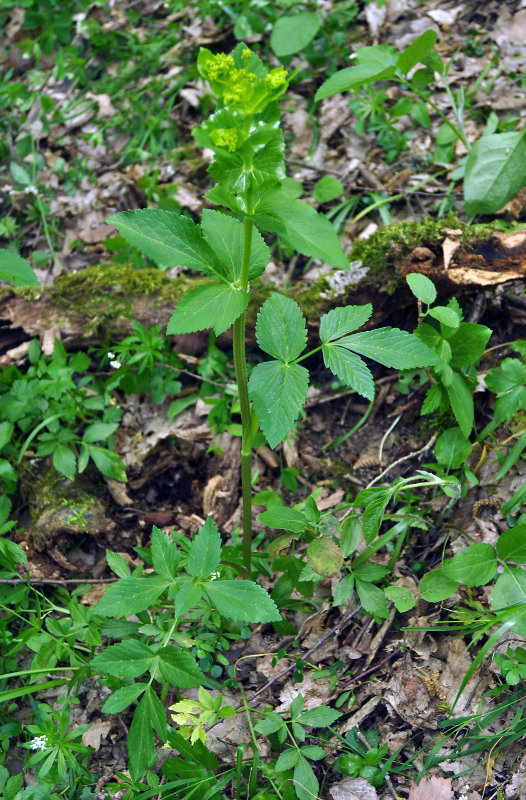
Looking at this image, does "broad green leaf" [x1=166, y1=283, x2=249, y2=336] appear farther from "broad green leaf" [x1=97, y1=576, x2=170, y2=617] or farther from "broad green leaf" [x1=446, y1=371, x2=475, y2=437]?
"broad green leaf" [x1=446, y1=371, x2=475, y2=437]

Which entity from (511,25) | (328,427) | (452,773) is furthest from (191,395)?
(511,25)

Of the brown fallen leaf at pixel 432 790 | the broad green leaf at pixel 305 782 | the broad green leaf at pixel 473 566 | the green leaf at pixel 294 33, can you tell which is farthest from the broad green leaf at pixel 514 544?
the green leaf at pixel 294 33

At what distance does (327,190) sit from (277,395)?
2182mm

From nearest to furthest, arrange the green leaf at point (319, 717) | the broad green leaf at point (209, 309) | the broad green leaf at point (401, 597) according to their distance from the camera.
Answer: the broad green leaf at point (209, 309)
the green leaf at point (319, 717)
the broad green leaf at point (401, 597)

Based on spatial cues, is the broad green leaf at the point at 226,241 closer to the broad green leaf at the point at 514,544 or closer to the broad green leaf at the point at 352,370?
the broad green leaf at the point at 352,370

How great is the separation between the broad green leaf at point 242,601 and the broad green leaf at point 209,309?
76 centimetres

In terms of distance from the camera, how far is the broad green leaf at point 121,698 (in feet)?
5.56

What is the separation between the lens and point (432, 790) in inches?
69.9

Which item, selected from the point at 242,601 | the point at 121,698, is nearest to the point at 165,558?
the point at 242,601

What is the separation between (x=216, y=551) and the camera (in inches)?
69.4

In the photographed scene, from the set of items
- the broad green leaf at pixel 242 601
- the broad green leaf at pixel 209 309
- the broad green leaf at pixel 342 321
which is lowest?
the broad green leaf at pixel 242 601

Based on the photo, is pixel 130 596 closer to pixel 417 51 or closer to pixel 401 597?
pixel 401 597

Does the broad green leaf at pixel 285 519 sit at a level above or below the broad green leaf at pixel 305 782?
above

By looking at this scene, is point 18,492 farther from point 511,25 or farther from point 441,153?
point 511,25
